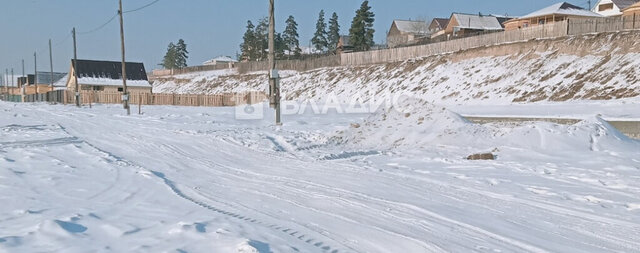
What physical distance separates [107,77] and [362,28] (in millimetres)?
35816

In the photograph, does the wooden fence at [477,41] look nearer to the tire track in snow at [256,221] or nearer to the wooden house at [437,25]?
the wooden house at [437,25]

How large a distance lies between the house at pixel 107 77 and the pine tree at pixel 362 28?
30.0 metres

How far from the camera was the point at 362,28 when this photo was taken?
70.9m

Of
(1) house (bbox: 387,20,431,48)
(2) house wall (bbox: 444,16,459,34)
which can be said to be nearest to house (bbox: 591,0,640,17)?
(2) house wall (bbox: 444,16,459,34)

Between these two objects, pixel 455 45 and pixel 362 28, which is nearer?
pixel 455 45

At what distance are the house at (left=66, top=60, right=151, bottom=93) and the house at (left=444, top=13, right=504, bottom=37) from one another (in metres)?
44.5

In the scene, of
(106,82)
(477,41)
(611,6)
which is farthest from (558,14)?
(106,82)

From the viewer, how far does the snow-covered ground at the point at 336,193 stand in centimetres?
436

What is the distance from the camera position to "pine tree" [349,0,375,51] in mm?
70625

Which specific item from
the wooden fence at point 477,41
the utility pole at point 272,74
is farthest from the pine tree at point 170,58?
the utility pole at point 272,74

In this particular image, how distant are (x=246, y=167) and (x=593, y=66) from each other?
2703cm

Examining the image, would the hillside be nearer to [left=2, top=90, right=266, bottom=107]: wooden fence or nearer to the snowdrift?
[left=2, top=90, right=266, bottom=107]: wooden fence

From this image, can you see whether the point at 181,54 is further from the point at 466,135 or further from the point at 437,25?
the point at 466,135

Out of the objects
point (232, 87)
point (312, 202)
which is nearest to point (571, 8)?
point (232, 87)
